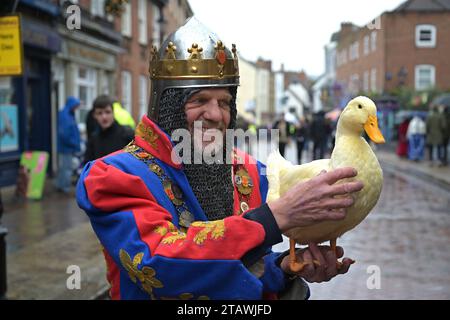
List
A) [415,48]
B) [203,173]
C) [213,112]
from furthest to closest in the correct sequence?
[415,48] < [203,173] < [213,112]

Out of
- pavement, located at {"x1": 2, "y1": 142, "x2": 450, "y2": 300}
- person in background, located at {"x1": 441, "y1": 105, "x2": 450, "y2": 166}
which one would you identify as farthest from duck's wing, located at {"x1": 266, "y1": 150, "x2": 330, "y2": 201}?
person in background, located at {"x1": 441, "y1": 105, "x2": 450, "y2": 166}

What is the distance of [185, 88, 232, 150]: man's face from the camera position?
1996mm

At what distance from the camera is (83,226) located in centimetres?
873

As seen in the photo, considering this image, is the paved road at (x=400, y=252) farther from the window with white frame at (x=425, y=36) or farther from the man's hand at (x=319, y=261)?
the window with white frame at (x=425, y=36)

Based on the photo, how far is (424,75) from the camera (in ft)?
124

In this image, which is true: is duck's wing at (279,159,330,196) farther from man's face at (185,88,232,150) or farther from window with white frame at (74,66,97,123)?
window with white frame at (74,66,97,123)

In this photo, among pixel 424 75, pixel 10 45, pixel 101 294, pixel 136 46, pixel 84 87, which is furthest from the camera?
pixel 424 75

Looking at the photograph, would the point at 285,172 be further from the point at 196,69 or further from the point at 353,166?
the point at 196,69

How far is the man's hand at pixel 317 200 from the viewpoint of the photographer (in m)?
1.63

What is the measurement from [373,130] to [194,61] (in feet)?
2.00

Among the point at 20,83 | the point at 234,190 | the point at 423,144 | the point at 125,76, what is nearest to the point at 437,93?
the point at 423,144

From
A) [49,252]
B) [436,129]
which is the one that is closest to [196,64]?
[49,252]

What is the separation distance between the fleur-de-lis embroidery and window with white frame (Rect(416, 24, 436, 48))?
35362 millimetres

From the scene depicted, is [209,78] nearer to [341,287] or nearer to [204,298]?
[204,298]
